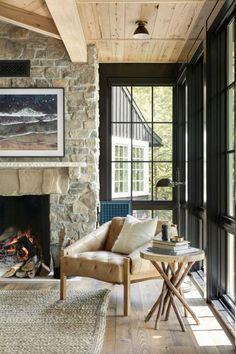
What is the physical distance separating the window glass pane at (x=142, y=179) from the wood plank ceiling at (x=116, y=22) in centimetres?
147

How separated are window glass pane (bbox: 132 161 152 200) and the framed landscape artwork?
1.23m

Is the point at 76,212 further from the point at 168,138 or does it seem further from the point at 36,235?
the point at 168,138

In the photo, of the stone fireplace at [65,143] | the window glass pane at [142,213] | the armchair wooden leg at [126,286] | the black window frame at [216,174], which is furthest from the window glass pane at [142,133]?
the armchair wooden leg at [126,286]

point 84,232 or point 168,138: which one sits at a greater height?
point 168,138

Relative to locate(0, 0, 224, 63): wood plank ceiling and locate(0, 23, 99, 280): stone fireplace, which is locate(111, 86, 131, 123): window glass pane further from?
locate(0, 23, 99, 280): stone fireplace

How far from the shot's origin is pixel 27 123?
5684mm

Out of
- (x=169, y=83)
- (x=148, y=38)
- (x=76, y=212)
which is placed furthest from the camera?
(x=169, y=83)

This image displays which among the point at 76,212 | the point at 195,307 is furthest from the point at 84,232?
the point at 195,307

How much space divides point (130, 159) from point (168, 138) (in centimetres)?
61

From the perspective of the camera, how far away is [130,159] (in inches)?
249

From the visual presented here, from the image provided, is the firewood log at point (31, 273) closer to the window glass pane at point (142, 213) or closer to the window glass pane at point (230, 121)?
the window glass pane at point (142, 213)

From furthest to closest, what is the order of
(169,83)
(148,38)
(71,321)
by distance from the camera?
(169,83)
(148,38)
(71,321)

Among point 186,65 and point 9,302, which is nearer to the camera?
point 9,302

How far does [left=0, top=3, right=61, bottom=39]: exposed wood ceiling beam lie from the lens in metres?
4.83
